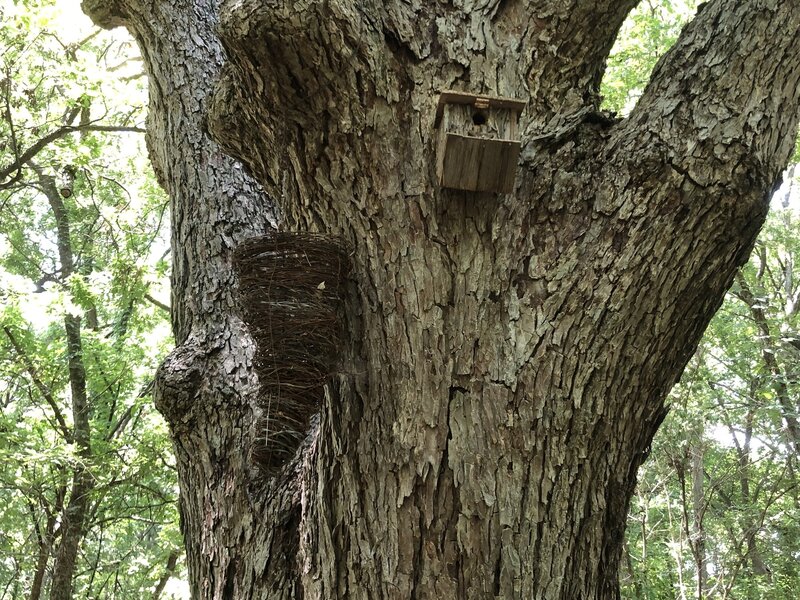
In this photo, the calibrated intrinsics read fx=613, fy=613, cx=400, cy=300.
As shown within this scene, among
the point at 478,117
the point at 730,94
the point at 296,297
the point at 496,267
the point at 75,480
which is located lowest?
the point at 75,480

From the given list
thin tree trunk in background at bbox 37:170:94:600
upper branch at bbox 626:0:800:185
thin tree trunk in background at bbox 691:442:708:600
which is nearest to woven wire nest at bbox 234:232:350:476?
upper branch at bbox 626:0:800:185

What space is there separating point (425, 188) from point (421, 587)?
3.20 feet

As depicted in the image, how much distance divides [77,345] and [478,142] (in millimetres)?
7525

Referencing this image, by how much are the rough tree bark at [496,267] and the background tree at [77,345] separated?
411 centimetres

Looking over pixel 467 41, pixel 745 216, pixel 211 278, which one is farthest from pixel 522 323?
pixel 211 278

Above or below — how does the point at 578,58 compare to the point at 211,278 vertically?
above

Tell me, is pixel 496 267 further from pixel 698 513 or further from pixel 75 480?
pixel 75 480

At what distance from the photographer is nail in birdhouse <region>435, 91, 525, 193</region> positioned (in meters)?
1.47

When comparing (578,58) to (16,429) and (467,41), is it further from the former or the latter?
(16,429)

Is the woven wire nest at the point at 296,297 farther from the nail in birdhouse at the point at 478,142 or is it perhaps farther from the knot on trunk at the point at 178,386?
the knot on trunk at the point at 178,386

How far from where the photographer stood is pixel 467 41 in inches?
70.0

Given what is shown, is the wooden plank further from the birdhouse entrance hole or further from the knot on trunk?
the knot on trunk

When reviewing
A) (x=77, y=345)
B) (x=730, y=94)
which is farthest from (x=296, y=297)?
(x=77, y=345)

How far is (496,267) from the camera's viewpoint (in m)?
1.58
